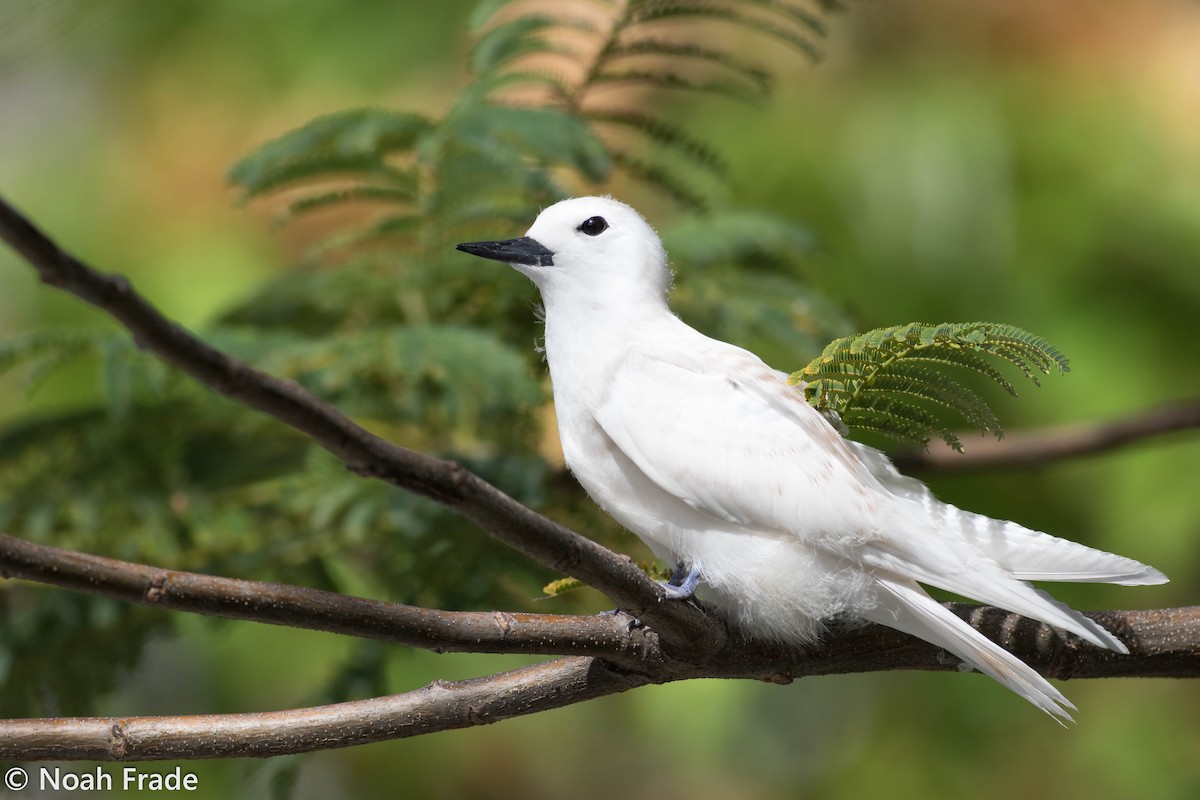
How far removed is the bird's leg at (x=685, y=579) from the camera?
46.9 inches

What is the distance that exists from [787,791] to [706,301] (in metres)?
1.85

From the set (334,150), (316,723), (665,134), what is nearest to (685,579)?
(316,723)

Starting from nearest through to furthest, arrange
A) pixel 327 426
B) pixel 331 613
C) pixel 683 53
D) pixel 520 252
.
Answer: pixel 327 426 → pixel 331 613 → pixel 520 252 → pixel 683 53

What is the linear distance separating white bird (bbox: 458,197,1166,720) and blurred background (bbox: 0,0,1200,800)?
1.35 meters

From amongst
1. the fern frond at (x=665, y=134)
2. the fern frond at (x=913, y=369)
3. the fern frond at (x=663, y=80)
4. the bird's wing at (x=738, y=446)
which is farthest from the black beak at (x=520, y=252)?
the fern frond at (x=663, y=80)

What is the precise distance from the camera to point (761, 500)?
1.21 meters

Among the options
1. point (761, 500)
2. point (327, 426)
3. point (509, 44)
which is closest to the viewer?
point (327, 426)

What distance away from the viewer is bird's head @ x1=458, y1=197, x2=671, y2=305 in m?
1.38

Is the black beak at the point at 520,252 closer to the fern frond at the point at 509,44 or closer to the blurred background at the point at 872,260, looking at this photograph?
the fern frond at the point at 509,44

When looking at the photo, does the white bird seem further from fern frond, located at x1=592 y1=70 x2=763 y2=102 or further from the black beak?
fern frond, located at x1=592 y1=70 x2=763 y2=102

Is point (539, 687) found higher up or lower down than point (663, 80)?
lower down

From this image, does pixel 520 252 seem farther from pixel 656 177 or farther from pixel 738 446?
pixel 656 177

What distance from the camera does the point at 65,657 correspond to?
5.63ft

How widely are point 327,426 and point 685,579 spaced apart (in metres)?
0.61
